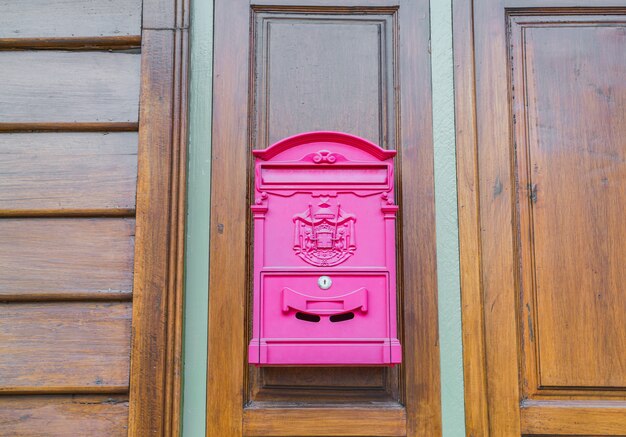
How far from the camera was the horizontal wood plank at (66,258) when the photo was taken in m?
1.82

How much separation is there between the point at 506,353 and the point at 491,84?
828 millimetres

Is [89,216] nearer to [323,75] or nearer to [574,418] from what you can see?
[323,75]

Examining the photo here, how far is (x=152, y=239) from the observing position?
1.82 m

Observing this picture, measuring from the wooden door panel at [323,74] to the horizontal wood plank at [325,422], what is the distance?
0.80 m

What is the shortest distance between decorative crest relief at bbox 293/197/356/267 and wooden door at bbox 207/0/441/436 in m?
0.21

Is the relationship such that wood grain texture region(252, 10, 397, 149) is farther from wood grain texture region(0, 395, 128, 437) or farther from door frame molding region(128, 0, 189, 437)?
wood grain texture region(0, 395, 128, 437)

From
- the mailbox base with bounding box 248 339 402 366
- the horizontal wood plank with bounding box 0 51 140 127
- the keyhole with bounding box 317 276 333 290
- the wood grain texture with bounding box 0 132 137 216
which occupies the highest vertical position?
the horizontal wood plank with bounding box 0 51 140 127

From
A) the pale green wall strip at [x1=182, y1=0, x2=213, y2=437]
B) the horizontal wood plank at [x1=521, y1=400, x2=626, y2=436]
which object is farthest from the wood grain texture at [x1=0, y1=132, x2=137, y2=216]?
the horizontal wood plank at [x1=521, y1=400, x2=626, y2=436]

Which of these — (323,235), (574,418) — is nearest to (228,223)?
(323,235)

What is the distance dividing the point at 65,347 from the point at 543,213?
4.83 feet

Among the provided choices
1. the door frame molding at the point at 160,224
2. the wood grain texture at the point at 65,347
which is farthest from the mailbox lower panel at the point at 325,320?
the wood grain texture at the point at 65,347

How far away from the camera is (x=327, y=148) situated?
182cm

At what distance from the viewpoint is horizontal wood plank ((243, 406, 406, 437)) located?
5.95 ft

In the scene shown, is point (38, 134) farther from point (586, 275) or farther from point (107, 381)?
point (586, 275)
